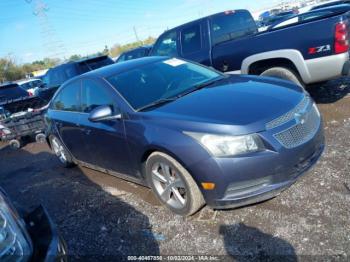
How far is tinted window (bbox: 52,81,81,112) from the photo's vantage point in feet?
16.1

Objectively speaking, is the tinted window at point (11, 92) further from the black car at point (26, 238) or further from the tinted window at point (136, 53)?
the black car at point (26, 238)

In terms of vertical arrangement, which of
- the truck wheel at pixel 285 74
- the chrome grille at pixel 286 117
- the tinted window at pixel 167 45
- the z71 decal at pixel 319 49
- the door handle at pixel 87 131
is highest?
the tinted window at pixel 167 45

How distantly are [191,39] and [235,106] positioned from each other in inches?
164

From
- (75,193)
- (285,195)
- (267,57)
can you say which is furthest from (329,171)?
(75,193)

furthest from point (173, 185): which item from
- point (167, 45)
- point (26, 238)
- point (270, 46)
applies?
point (167, 45)

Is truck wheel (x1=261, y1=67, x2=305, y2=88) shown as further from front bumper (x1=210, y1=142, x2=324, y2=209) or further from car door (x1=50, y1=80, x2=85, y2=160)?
car door (x1=50, y1=80, x2=85, y2=160)

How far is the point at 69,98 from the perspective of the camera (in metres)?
5.20

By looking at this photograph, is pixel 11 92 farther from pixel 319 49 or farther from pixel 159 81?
pixel 319 49

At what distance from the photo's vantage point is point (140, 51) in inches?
553

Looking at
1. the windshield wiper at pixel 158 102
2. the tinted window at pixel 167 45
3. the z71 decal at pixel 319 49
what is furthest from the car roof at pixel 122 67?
the tinted window at pixel 167 45

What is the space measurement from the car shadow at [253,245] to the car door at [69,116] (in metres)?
2.62

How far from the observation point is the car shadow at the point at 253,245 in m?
2.86

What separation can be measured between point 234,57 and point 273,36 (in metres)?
→ 0.85

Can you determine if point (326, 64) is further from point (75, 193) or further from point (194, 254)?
point (75, 193)
